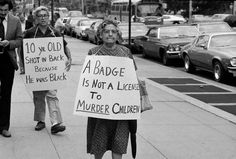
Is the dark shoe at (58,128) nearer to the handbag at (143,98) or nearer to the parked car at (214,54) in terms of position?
the handbag at (143,98)

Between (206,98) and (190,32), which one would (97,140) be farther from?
(190,32)

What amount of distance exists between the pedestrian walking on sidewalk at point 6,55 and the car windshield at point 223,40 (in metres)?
9.45

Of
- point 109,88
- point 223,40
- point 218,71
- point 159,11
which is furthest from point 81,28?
point 109,88

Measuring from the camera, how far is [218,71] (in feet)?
47.7

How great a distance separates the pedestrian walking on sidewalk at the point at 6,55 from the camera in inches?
276

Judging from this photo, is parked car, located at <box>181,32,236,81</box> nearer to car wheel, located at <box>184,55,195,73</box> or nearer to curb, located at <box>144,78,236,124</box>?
car wheel, located at <box>184,55,195,73</box>

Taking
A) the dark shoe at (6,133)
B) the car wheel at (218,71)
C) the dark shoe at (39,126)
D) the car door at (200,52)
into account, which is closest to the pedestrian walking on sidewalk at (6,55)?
the dark shoe at (6,133)

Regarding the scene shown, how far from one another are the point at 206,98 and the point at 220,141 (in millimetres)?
4190

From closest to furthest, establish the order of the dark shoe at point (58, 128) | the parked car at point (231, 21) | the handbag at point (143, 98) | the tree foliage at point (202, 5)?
the handbag at point (143, 98) < the dark shoe at point (58, 128) < the parked car at point (231, 21) < the tree foliage at point (202, 5)

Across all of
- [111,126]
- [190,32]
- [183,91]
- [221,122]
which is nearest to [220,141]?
[221,122]

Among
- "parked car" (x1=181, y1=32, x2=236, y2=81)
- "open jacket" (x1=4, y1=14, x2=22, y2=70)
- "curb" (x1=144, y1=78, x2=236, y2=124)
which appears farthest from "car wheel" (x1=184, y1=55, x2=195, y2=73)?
"open jacket" (x1=4, y1=14, x2=22, y2=70)

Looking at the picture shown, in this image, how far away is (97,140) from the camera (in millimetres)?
5168

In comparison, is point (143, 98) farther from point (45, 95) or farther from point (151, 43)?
point (151, 43)

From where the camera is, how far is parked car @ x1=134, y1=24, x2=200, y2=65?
18.6 m
